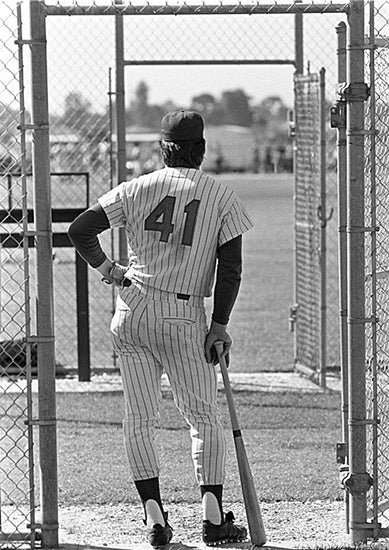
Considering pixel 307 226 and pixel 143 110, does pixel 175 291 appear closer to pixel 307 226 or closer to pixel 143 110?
pixel 307 226

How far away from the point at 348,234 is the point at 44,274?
55.0 inches

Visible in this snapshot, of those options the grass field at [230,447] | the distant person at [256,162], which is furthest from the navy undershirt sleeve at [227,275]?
the distant person at [256,162]

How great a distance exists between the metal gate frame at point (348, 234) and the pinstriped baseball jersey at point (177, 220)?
0.37m

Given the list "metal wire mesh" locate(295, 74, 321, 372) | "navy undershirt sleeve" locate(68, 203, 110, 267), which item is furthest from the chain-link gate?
"navy undershirt sleeve" locate(68, 203, 110, 267)

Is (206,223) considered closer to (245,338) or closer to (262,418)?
(262,418)

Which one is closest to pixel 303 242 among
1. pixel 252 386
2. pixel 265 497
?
pixel 252 386

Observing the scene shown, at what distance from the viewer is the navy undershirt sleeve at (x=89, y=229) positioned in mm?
5387

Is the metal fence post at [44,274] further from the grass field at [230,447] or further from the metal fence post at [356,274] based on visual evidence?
the metal fence post at [356,274]

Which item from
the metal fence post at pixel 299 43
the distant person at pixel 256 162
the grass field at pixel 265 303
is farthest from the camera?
the distant person at pixel 256 162

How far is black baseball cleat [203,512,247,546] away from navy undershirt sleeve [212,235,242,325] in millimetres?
925

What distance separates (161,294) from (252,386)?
4905mm

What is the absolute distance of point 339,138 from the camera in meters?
5.79

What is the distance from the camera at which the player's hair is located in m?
5.39

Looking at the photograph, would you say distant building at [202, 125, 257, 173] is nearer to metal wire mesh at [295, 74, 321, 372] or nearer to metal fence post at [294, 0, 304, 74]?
metal wire mesh at [295, 74, 321, 372]
